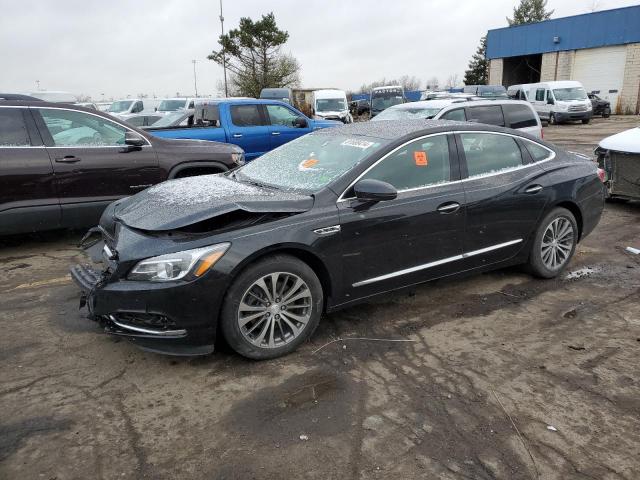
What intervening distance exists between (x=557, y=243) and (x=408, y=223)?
1.97 m

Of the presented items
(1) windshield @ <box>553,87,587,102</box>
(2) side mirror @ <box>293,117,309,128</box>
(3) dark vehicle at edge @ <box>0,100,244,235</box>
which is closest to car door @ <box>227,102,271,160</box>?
(2) side mirror @ <box>293,117,309,128</box>

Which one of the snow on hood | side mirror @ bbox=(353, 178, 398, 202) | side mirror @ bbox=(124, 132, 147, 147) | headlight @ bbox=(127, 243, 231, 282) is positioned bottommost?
headlight @ bbox=(127, 243, 231, 282)

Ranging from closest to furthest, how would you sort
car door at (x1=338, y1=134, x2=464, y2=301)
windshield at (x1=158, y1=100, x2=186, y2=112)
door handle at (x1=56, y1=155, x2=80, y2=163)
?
1. car door at (x1=338, y1=134, x2=464, y2=301)
2. door handle at (x1=56, y1=155, x2=80, y2=163)
3. windshield at (x1=158, y1=100, x2=186, y2=112)

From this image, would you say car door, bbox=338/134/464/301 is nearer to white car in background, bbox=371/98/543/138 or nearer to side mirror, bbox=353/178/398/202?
side mirror, bbox=353/178/398/202

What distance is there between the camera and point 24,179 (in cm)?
563

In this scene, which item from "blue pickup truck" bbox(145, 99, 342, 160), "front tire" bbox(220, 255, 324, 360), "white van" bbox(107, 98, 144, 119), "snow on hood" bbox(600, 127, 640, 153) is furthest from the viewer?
"white van" bbox(107, 98, 144, 119)

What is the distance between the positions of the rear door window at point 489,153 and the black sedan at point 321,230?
0.01m

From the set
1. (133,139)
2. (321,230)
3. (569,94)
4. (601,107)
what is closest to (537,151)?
(321,230)

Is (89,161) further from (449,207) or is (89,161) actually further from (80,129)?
(449,207)

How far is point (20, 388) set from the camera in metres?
3.23

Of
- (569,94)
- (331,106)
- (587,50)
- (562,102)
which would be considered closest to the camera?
(331,106)

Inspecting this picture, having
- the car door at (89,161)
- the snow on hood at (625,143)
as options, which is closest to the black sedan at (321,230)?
the car door at (89,161)

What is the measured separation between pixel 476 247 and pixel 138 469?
311cm

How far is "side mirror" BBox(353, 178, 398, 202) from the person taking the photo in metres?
3.65
